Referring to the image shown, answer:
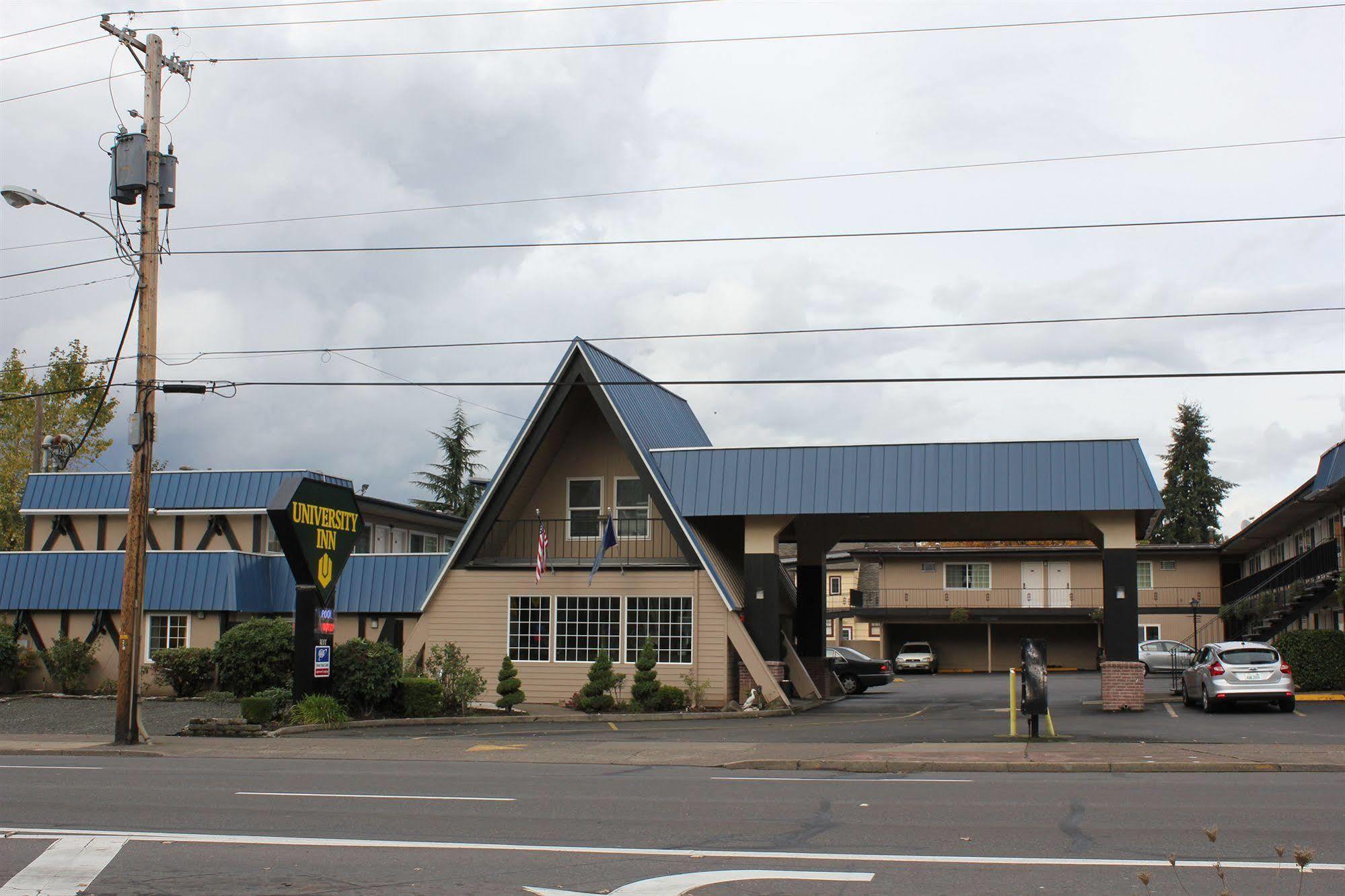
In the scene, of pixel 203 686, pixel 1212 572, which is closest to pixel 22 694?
pixel 203 686

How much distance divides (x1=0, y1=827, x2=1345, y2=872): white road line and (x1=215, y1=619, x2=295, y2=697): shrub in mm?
18296

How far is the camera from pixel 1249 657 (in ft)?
85.2

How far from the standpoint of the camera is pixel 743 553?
101 ft

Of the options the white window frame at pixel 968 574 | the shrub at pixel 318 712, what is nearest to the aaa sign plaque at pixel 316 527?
the shrub at pixel 318 712

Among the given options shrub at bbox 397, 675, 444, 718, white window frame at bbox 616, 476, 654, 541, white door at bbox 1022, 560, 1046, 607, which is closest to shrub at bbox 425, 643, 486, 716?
shrub at bbox 397, 675, 444, 718

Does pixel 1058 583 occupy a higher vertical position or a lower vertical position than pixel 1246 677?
higher

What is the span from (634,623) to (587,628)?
116cm

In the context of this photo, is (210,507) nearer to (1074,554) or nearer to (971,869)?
(971,869)

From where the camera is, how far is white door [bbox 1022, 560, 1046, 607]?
55281mm

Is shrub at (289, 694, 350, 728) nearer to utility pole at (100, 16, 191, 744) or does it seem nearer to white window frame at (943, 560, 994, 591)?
utility pole at (100, 16, 191, 744)

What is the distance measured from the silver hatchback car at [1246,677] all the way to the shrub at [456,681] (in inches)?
607

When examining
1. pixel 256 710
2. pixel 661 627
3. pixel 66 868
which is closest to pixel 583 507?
pixel 661 627

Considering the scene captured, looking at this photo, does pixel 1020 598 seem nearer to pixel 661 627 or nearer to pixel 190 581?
pixel 661 627

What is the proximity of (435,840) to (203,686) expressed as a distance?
2415 centimetres
